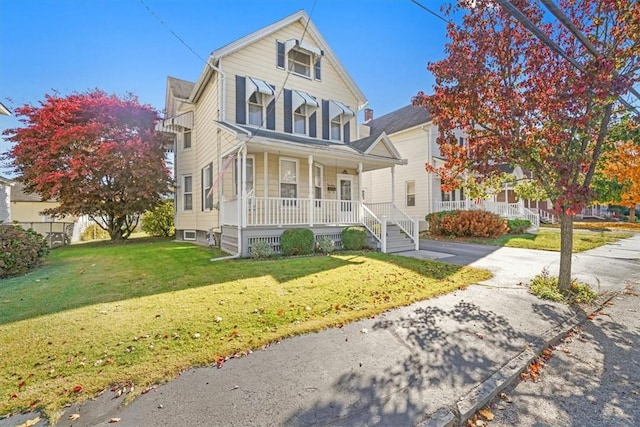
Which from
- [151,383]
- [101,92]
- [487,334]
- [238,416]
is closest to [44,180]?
[101,92]

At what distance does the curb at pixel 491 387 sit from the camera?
2.46 metres

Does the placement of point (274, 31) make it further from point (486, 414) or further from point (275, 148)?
point (486, 414)

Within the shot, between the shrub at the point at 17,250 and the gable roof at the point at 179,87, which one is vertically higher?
the gable roof at the point at 179,87

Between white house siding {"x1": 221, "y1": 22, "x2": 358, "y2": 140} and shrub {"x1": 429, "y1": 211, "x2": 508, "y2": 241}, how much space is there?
22.7ft

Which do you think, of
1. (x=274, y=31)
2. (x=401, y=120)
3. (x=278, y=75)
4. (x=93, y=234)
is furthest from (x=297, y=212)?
(x=93, y=234)

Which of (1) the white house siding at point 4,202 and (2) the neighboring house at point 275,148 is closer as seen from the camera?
(2) the neighboring house at point 275,148

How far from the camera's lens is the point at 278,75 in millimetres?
13352

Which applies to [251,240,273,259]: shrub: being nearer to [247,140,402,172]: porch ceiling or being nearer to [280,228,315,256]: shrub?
[280,228,315,256]: shrub

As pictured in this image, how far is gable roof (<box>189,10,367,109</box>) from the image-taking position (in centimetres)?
1181

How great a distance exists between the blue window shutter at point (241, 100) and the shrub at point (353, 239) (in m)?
6.24

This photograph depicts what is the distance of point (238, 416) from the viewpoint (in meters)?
2.44

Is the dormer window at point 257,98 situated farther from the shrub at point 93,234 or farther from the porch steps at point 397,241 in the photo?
the shrub at point 93,234

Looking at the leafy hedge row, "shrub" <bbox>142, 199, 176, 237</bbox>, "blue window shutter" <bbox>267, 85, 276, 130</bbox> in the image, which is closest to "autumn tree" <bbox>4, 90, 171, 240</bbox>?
"shrub" <bbox>142, 199, 176, 237</bbox>

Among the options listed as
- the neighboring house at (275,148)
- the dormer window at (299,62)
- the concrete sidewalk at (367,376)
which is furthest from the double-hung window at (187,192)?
the concrete sidewalk at (367,376)
